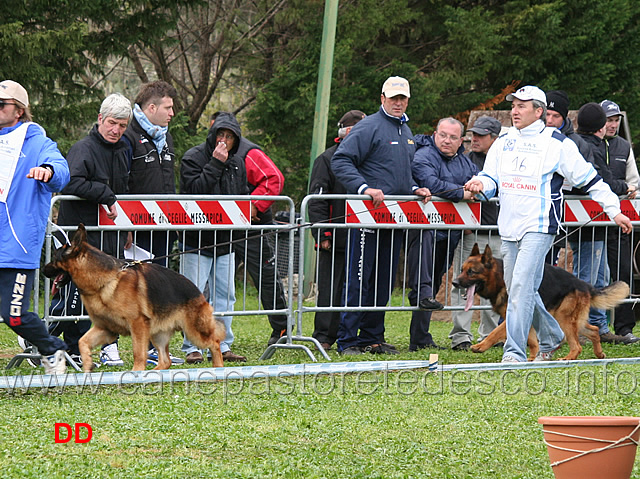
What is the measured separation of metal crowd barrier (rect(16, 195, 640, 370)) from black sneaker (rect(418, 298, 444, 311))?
0.25ft

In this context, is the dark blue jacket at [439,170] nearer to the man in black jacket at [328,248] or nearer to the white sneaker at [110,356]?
the man in black jacket at [328,248]

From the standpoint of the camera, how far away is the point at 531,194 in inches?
310

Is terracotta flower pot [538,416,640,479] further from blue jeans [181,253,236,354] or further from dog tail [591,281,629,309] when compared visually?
blue jeans [181,253,236,354]

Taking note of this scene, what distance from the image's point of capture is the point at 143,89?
8609 millimetres

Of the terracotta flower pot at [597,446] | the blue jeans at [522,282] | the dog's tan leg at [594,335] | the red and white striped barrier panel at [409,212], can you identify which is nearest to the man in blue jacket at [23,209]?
the red and white striped barrier panel at [409,212]

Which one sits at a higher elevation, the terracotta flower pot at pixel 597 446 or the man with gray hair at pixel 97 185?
the man with gray hair at pixel 97 185

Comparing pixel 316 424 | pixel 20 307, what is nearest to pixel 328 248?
pixel 20 307

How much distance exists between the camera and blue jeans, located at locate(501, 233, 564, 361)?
783cm

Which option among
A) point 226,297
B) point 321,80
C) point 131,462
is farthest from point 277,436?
point 321,80

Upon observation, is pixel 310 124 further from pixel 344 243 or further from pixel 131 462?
pixel 131 462

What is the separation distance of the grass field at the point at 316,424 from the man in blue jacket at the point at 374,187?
1866 millimetres

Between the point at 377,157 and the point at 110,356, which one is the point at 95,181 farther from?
the point at 377,157

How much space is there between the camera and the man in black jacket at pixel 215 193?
28.5 ft

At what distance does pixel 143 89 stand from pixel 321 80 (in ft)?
26.6
